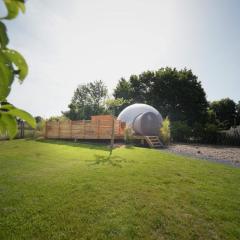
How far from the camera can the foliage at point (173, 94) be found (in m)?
41.8

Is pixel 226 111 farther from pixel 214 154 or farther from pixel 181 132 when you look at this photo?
pixel 214 154

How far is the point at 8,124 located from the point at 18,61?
217mm

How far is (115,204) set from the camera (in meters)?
5.56

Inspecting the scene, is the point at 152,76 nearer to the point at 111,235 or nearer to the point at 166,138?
the point at 166,138

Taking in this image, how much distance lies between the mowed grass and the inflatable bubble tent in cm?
1398

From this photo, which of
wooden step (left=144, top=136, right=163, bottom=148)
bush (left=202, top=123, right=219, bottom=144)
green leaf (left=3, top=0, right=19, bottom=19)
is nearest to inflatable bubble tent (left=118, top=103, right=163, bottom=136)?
wooden step (left=144, top=136, right=163, bottom=148)

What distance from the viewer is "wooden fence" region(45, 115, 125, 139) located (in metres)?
21.6

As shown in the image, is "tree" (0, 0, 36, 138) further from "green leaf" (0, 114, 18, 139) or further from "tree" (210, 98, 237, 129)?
"tree" (210, 98, 237, 129)

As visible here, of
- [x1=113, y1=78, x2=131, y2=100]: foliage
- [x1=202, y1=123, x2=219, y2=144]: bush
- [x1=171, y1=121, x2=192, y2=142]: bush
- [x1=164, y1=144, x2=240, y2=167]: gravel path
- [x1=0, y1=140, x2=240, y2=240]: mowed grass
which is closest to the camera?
[x1=0, y1=140, x2=240, y2=240]: mowed grass

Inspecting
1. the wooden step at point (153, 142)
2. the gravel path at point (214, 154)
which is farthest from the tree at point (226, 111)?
the gravel path at point (214, 154)

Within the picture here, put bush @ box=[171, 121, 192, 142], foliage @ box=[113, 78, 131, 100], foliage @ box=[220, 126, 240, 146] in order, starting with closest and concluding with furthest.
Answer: foliage @ box=[220, 126, 240, 146]
bush @ box=[171, 121, 192, 142]
foliage @ box=[113, 78, 131, 100]

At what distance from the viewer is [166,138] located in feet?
70.8

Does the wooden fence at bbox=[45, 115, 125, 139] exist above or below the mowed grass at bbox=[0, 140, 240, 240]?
above

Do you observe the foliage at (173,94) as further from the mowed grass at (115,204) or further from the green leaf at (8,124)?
the green leaf at (8,124)
